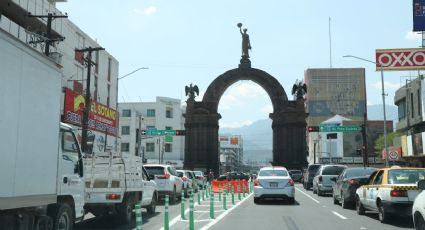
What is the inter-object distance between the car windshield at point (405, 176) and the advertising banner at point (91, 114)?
30481mm

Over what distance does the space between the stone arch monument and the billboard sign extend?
23081 millimetres

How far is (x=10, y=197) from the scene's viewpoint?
6984 mm

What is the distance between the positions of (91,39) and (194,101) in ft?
45.9

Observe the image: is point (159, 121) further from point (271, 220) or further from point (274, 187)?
point (271, 220)

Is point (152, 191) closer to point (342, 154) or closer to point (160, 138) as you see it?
point (160, 138)

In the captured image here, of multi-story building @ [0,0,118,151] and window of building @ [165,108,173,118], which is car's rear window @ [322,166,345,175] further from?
window of building @ [165,108,173,118]

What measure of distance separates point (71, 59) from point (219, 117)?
1883cm

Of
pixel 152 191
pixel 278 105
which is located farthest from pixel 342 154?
pixel 152 191

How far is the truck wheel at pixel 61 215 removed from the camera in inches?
359

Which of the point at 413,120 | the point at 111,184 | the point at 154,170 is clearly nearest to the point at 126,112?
the point at 413,120

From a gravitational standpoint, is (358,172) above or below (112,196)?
above

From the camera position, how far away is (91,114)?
154 feet

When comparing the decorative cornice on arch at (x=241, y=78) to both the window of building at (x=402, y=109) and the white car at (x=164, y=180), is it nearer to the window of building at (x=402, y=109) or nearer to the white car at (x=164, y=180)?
the window of building at (x=402, y=109)

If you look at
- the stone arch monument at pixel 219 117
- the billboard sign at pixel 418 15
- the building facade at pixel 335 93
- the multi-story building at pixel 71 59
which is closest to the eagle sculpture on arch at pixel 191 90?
the stone arch monument at pixel 219 117
